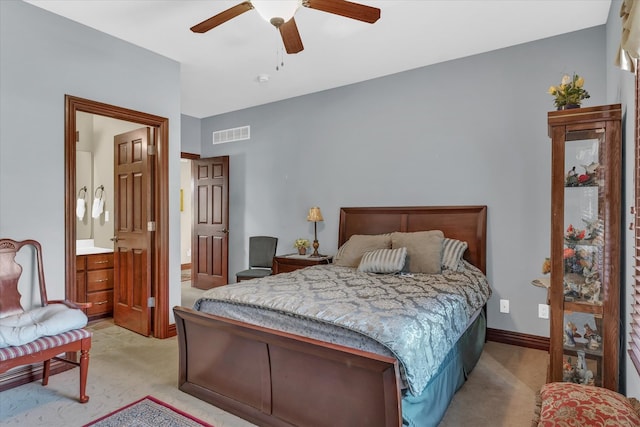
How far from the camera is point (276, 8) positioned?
198 cm

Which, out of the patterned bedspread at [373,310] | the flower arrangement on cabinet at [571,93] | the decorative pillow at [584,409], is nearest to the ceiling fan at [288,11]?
the flower arrangement on cabinet at [571,93]

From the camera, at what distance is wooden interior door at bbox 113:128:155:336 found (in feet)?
12.5

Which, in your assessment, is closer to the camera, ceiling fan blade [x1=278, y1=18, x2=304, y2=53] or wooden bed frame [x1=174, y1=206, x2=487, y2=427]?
wooden bed frame [x1=174, y1=206, x2=487, y2=427]

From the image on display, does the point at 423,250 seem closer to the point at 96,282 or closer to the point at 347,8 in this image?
the point at 347,8

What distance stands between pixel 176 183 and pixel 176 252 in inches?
29.2

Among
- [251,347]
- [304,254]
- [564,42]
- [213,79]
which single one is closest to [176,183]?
[213,79]

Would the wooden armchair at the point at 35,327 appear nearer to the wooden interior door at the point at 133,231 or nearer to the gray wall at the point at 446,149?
the wooden interior door at the point at 133,231

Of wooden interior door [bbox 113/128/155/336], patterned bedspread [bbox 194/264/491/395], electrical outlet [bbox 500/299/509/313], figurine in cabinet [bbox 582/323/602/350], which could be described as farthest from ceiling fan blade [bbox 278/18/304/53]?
electrical outlet [bbox 500/299/509/313]

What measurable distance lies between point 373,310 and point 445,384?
0.73 metres

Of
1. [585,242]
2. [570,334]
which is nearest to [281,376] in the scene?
[570,334]

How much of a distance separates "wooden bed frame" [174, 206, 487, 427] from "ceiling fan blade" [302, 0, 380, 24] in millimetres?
1878

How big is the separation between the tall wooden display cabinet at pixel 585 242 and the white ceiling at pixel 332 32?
1234 mm

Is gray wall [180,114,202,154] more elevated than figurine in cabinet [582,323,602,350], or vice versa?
gray wall [180,114,202,154]

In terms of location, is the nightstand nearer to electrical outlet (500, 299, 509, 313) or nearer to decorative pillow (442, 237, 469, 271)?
decorative pillow (442, 237, 469, 271)
